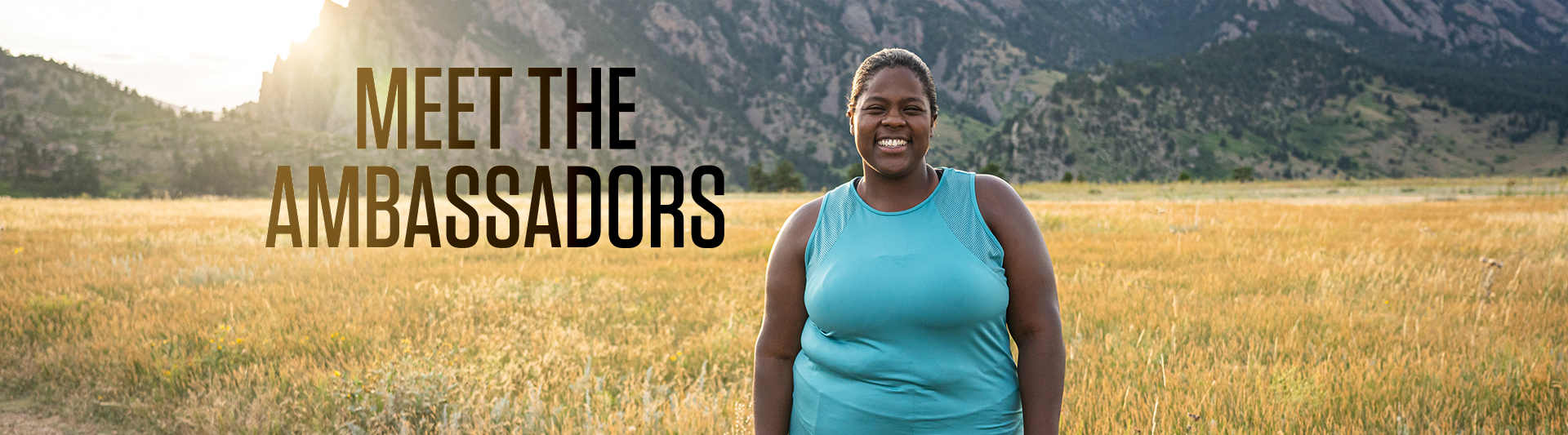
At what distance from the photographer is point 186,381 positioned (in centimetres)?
475

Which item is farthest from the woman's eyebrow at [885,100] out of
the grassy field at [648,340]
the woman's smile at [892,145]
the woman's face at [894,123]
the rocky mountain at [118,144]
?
the rocky mountain at [118,144]

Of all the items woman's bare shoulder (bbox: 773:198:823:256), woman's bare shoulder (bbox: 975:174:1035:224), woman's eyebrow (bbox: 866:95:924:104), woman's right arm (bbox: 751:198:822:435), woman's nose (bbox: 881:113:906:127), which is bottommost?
woman's right arm (bbox: 751:198:822:435)

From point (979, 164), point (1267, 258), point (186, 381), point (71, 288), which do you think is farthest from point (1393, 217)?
point (979, 164)

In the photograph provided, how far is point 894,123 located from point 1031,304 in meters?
0.62

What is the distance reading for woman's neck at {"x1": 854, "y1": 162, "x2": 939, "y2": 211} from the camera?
2.04 metres

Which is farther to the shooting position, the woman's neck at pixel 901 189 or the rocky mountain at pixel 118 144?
the rocky mountain at pixel 118 144

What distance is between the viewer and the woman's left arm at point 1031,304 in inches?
75.9

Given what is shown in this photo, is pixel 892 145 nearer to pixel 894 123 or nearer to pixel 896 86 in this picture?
pixel 894 123

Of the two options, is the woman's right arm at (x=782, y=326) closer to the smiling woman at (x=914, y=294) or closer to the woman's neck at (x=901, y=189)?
the smiling woman at (x=914, y=294)

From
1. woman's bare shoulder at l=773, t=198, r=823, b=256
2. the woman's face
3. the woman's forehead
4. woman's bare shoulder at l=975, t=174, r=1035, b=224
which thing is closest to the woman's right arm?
woman's bare shoulder at l=773, t=198, r=823, b=256

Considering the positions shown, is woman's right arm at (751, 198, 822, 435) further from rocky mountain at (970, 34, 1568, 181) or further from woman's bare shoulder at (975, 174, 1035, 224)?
rocky mountain at (970, 34, 1568, 181)

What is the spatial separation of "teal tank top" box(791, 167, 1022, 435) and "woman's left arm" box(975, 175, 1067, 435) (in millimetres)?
36

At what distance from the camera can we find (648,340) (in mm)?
5461

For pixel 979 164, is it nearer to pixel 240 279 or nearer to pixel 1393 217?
pixel 1393 217
